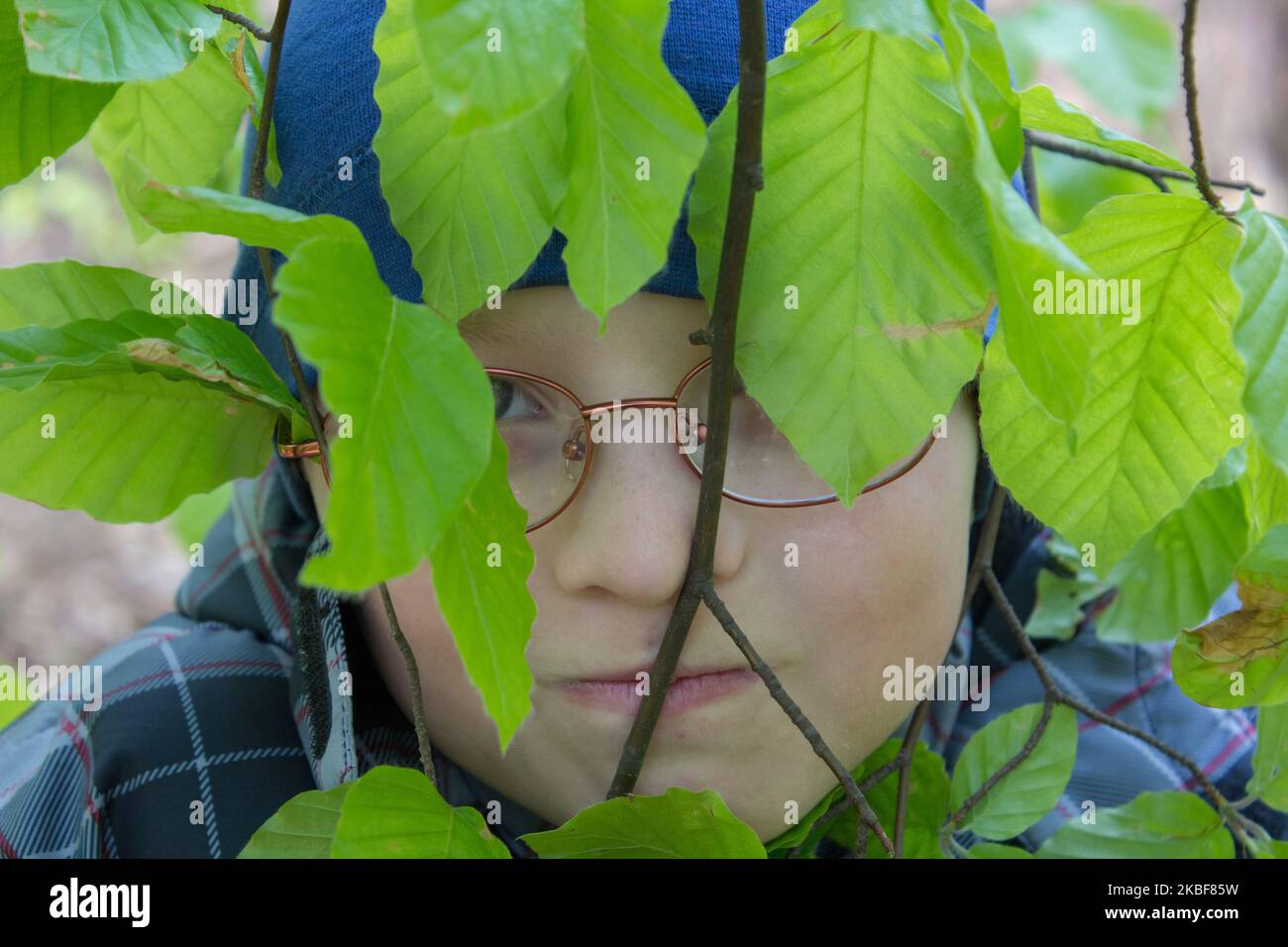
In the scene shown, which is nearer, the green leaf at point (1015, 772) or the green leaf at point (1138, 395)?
the green leaf at point (1138, 395)

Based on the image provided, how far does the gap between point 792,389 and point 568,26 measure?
0.58 feet

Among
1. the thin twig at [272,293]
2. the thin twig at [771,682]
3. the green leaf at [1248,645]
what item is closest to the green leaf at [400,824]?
the thin twig at [272,293]

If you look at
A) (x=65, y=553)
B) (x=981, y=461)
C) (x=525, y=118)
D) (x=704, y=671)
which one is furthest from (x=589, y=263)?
(x=65, y=553)

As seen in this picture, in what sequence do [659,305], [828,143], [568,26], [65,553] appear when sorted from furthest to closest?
[65,553] → [659,305] → [828,143] → [568,26]

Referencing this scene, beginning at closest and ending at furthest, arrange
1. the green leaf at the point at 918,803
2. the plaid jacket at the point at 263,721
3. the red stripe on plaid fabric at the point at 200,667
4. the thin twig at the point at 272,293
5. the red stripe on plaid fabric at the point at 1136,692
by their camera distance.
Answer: the thin twig at the point at 272,293 → the green leaf at the point at 918,803 → the plaid jacket at the point at 263,721 → the red stripe on plaid fabric at the point at 200,667 → the red stripe on plaid fabric at the point at 1136,692

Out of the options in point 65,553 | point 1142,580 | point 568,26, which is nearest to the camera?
point 568,26

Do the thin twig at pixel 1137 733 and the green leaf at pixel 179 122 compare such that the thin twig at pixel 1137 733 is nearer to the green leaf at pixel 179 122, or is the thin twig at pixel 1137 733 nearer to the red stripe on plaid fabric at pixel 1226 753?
the red stripe on plaid fabric at pixel 1226 753

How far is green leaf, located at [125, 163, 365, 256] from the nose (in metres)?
0.25

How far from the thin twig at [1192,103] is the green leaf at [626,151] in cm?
22

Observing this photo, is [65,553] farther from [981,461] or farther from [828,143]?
[828,143]

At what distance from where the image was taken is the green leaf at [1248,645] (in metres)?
0.60

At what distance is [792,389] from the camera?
20.3 inches

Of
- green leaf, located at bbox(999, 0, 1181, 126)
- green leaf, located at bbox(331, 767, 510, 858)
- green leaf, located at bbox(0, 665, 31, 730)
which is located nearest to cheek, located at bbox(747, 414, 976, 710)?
green leaf, located at bbox(331, 767, 510, 858)
